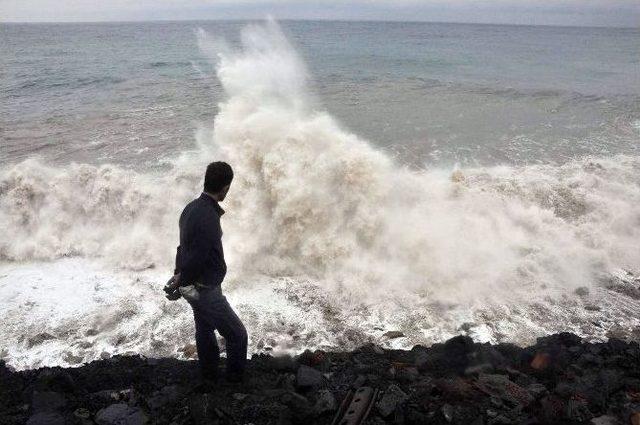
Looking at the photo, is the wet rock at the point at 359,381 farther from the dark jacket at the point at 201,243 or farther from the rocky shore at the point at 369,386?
the dark jacket at the point at 201,243

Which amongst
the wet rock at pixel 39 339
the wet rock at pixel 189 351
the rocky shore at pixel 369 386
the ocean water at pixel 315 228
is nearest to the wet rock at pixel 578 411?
the rocky shore at pixel 369 386

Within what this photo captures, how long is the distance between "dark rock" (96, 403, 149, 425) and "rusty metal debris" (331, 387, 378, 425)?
1.58m

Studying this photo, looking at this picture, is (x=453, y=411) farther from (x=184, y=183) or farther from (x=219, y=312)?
(x=184, y=183)

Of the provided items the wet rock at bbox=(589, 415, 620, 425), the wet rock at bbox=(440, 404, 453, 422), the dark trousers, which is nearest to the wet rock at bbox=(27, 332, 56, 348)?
the dark trousers

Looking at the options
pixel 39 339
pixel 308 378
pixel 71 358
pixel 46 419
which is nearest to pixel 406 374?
pixel 308 378

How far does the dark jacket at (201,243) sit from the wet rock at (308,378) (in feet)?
4.42

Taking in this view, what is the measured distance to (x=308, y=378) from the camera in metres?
4.02

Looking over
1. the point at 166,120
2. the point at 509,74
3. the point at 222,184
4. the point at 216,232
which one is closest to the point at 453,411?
the point at 216,232

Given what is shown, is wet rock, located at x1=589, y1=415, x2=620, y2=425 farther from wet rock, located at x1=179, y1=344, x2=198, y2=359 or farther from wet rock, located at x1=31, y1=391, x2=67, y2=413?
wet rock, located at x1=31, y1=391, x2=67, y2=413

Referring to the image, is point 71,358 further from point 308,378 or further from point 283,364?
point 308,378

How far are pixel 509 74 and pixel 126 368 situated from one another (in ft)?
102

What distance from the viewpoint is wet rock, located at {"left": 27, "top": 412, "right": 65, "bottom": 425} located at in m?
3.32

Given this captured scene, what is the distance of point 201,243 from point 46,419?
1887 mm

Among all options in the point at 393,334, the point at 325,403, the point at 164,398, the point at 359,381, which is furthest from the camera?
the point at 393,334
